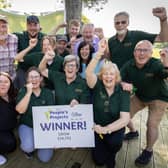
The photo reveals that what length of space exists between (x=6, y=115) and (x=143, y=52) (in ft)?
5.48

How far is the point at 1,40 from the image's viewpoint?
4.14m

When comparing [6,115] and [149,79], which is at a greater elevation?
[149,79]

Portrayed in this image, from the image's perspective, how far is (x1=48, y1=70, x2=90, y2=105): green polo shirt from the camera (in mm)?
3434

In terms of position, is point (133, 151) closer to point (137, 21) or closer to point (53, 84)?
point (53, 84)

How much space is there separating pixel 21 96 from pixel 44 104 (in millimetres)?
274

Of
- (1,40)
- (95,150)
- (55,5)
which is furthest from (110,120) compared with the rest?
(55,5)

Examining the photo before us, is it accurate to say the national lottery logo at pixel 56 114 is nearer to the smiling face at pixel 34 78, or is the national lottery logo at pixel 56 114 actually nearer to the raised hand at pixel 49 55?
the smiling face at pixel 34 78

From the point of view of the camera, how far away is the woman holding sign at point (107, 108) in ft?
10.3

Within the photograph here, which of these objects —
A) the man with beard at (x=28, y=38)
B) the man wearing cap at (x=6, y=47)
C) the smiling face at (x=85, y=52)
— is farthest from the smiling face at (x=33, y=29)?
the smiling face at (x=85, y=52)

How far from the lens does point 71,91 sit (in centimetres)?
344

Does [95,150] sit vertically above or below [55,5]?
below

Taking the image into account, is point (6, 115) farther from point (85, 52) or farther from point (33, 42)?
point (85, 52)

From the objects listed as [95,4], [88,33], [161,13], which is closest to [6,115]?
[88,33]

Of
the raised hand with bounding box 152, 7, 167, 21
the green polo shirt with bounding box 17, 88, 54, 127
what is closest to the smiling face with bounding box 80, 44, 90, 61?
the green polo shirt with bounding box 17, 88, 54, 127
